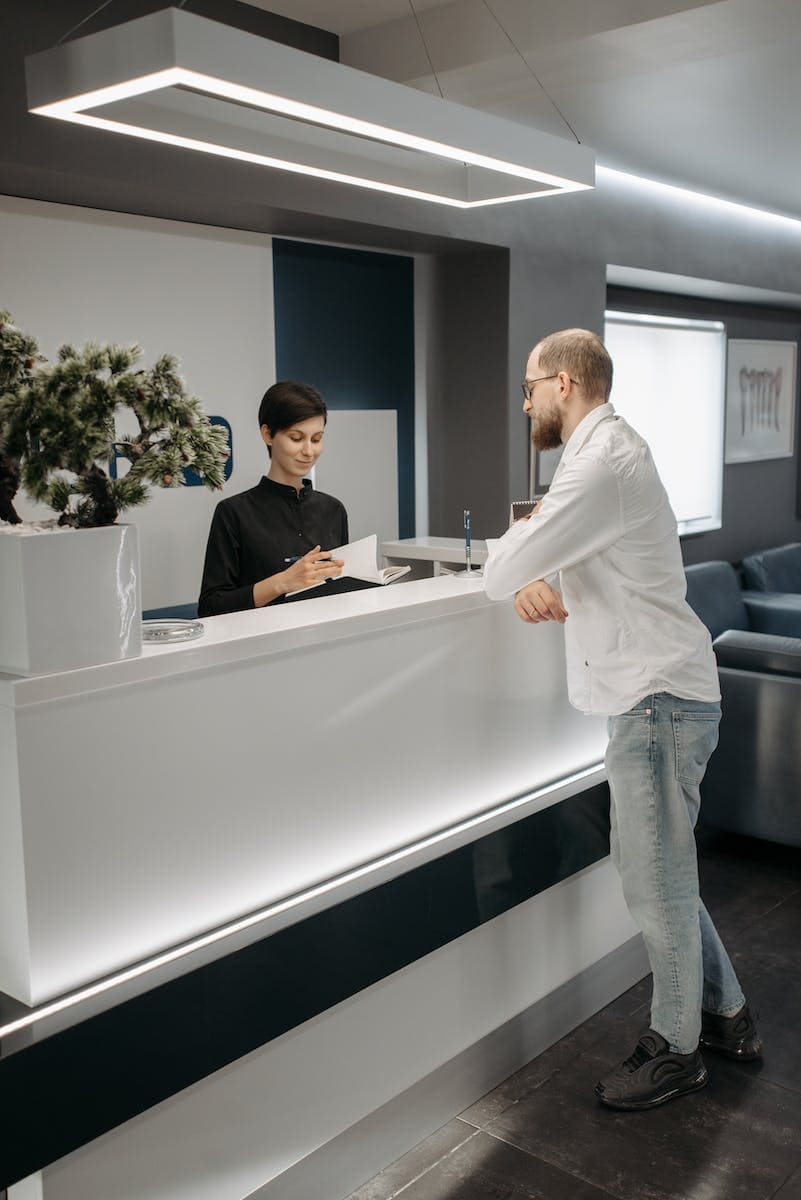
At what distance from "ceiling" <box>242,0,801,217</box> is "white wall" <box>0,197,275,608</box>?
858 millimetres

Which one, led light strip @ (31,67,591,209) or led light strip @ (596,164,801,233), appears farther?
led light strip @ (596,164,801,233)

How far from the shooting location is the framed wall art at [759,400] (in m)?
7.97

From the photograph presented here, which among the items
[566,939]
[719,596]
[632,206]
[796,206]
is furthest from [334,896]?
[796,206]

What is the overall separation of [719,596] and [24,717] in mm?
5706

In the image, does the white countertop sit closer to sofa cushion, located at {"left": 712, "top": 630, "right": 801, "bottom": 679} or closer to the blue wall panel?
sofa cushion, located at {"left": 712, "top": 630, "right": 801, "bottom": 679}

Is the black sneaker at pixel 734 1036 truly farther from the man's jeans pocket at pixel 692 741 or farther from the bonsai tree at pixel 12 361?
the bonsai tree at pixel 12 361

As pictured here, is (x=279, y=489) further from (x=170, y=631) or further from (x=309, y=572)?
(x=170, y=631)

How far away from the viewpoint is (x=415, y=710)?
2525 millimetres

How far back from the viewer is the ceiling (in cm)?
311

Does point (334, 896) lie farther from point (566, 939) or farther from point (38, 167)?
point (38, 167)

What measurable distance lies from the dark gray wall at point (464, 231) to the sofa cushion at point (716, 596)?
1731 mm

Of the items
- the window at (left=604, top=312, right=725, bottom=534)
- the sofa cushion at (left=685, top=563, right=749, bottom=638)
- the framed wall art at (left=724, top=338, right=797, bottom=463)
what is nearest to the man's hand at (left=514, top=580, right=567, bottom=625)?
the sofa cushion at (left=685, top=563, right=749, bottom=638)

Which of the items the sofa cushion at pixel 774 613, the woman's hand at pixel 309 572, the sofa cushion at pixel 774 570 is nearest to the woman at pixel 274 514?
the woman's hand at pixel 309 572

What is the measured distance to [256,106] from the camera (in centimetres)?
230
